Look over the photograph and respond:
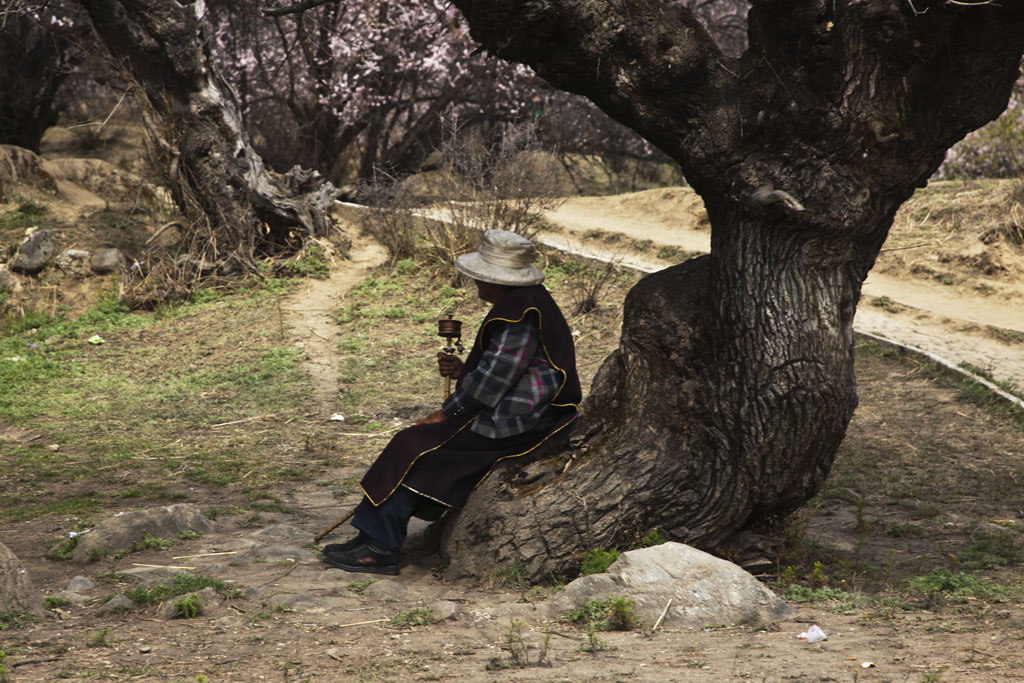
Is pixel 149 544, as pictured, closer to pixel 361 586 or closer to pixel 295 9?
pixel 361 586

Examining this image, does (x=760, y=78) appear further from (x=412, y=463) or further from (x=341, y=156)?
(x=341, y=156)

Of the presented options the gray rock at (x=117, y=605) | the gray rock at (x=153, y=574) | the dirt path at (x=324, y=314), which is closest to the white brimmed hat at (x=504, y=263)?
the gray rock at (x=153, y=574)

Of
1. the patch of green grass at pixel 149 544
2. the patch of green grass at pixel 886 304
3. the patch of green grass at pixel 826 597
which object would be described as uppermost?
the patch of green grass at pixel 886 304

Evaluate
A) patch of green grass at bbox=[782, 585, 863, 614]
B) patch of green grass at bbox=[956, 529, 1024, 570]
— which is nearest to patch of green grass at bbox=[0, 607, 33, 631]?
patch of green grass at bbox=[782, 585, 863, 614]

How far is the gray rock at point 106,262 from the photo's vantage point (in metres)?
11.0

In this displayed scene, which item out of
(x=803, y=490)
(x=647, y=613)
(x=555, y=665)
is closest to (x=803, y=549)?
(x=803, y=490)

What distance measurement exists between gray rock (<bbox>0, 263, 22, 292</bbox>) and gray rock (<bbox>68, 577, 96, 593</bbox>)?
25.0 ft

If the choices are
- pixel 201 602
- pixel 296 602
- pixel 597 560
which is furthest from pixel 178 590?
pixel 597 560

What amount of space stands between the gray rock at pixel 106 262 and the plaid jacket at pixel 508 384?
813 centimetres

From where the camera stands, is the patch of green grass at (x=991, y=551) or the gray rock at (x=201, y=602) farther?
the patch of green grass at (x=991, y=551)

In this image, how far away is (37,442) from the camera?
6.84 meters

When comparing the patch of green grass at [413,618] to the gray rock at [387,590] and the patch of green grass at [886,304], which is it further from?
the patch of green grass at [886,304]

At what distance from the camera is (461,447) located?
4320 mm

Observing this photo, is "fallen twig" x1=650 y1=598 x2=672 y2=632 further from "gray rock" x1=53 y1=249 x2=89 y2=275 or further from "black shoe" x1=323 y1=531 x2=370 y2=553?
"gray rock" x1=53 y1=249 x2=89 y2=275
